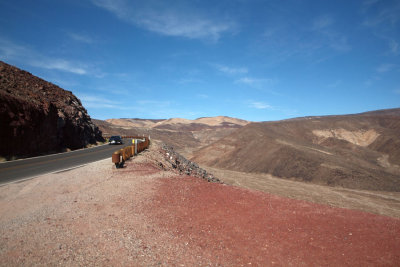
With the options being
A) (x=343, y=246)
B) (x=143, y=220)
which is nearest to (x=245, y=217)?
(x=343, y=246)

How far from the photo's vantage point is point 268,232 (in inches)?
277

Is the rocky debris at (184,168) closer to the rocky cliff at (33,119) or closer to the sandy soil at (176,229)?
the sandy soil at (176,229)

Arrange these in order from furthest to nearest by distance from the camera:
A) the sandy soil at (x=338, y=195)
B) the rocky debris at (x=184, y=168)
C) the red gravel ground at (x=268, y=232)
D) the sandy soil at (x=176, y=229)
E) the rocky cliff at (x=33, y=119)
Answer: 1. the sandy soil at (x=338, y=195)
2. the rocky debris at (x=184, y=168)
3. the rocky cliff at (x=33, y=119)
4. the red gravel ground at (x=268, y=232)
5. the sandy soil at (x=176, y=229)

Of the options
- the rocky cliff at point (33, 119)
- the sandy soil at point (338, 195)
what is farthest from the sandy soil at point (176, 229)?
the sandy soil at point (338, 195)

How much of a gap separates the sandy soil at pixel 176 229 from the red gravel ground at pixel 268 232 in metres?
0.03

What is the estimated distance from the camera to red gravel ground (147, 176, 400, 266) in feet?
18.7

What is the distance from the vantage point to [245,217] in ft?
26.2

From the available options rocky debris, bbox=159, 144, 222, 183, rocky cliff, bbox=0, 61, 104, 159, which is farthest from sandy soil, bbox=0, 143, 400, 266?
rocky cliff, bbox=0, 61, 104, 159

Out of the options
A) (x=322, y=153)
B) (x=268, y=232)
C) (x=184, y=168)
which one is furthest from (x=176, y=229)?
(x=322, y=153)

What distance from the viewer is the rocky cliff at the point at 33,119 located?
2017 cm

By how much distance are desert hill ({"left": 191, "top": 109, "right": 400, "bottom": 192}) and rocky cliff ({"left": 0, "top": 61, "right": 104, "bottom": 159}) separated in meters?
36.4

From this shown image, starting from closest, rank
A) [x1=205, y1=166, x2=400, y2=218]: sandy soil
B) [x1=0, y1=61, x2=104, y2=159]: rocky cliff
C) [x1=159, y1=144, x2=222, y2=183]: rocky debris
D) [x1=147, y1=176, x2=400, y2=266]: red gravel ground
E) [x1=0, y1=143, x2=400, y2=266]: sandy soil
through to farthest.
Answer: [x1=0, y1=143, x2=400, y2=266]: sandy soil → [x1=147, y1=176, x2=400, y2=266]: red gravel ground → [x1=0, y1=61, x2=104, y2=159]: rocky cliff → [x1=159, y1=144, x2=222, y2=183]: rocky debris → [x1=205, y1=166, x2=400, y2=218]: sandy soil

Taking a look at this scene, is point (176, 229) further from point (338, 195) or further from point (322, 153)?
point (322, 153)

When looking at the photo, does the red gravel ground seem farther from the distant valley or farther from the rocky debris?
the distant valley
